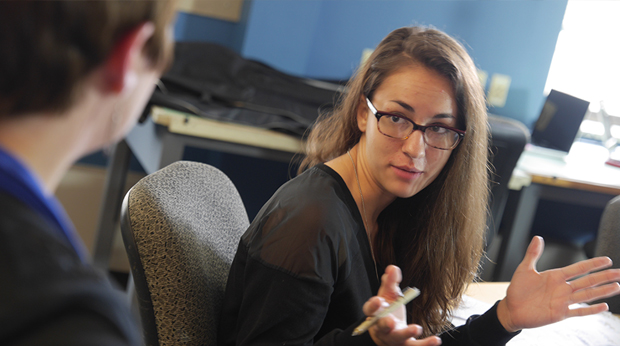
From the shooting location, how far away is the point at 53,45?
320 millimetres

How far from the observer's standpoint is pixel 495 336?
2.92ft

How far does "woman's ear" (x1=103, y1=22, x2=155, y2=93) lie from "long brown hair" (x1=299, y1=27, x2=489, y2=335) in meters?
0.68

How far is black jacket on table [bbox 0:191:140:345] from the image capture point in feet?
0.97

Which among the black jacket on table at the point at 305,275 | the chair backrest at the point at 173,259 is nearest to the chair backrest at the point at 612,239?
the black jacket on table at the point at 305,275

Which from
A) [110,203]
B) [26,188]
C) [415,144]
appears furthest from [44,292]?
[110,203]

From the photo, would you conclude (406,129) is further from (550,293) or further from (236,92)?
(236,92)

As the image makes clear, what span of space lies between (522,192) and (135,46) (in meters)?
2.04

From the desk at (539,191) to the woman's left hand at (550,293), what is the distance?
1186 millimetres

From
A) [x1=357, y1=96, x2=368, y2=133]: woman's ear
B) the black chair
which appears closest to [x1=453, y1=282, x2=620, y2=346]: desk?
[x1=357, y1=96, x2=368, y2=133]: woman's ear

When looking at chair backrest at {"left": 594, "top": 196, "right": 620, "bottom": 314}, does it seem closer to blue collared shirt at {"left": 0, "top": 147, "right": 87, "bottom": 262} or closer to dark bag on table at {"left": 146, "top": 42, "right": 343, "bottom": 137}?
dark bag on table at {"left": 146, "top": 42, "right": 343, "bottom": 137}

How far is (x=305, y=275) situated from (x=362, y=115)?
427mm

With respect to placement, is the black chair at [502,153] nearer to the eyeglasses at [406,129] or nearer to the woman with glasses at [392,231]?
the woman with glasses at [392,231]

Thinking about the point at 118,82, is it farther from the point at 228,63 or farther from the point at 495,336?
the point at 228,63

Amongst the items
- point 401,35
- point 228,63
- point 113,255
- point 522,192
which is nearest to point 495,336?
point 401,35
